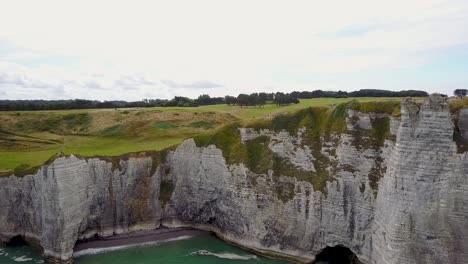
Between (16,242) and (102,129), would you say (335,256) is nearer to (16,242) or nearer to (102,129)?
(16,242)

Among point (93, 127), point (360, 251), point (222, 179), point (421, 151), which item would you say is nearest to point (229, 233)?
point (222, 179)

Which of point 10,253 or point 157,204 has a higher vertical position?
point 157,204

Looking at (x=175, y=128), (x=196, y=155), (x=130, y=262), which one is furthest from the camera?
→ (x=175, y=128)

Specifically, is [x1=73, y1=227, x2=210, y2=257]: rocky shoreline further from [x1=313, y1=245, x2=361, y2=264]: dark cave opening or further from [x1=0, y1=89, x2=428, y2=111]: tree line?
[x1=0, y1=89, x2=428, y2=111]: tree line

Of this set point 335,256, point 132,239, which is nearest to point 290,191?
point 335,256

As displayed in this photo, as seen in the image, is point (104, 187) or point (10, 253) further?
point (104, 187)

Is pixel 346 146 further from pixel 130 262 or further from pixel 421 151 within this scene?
pixel 130 262

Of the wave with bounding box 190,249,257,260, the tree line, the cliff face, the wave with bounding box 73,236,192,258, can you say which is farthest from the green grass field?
the wave with bounding box 190,249,257,260

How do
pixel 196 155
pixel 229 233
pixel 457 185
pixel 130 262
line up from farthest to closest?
pixel 196 155
pixel 229 233
pixel 130 262
pixel 457 185
